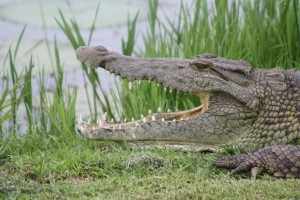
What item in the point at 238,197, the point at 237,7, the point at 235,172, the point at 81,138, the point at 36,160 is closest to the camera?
the point at 238,197

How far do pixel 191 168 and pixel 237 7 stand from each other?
114 inches

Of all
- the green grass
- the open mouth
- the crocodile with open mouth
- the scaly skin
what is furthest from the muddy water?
the scaly skin

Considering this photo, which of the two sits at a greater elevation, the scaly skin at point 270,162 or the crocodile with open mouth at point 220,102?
the crocodile with open mouth at point 220,102

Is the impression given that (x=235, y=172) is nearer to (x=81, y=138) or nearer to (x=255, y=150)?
(x=255, y=150)

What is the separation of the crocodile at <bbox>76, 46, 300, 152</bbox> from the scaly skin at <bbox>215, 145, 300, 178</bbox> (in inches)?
15.6

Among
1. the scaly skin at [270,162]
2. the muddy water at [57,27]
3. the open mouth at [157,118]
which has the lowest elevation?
the scaly skin at [270,162]

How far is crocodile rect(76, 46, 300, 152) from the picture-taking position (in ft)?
18.9

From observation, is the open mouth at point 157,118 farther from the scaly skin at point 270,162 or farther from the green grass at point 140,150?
the scaly skin at point 270,162

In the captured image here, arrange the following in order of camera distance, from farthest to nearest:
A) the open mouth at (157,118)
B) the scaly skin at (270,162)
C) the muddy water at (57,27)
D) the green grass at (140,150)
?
the muddy water at (57,27) → the open mouth at (157,118) → the scaly skin at (270,162) → the green grass at (140,150)

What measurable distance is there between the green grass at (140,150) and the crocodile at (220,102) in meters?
0.19

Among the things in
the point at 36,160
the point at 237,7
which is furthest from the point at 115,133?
the point at 237,7

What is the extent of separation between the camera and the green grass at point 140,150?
4730 mm

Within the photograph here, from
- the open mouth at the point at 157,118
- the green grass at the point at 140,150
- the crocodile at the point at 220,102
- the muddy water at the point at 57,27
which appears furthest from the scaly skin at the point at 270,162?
the muddy water at the point at 57,27

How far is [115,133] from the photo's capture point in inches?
226
